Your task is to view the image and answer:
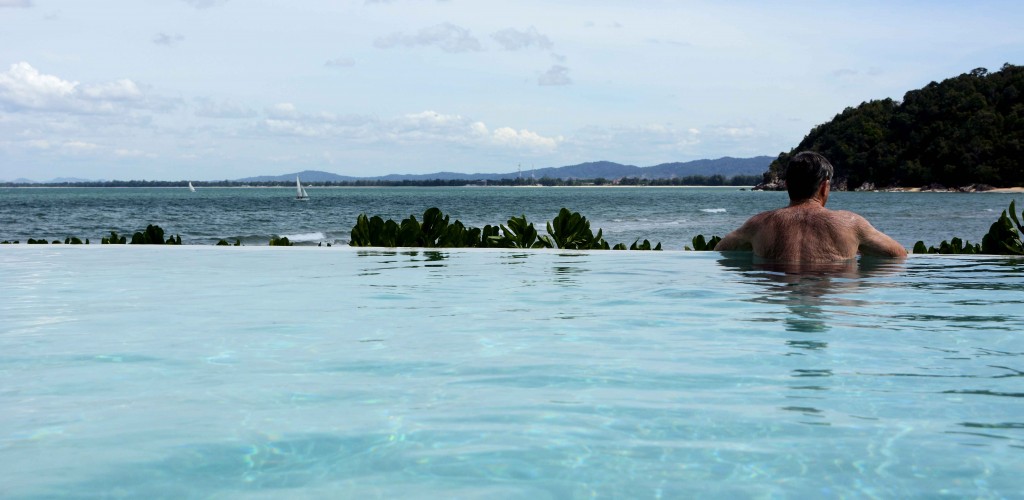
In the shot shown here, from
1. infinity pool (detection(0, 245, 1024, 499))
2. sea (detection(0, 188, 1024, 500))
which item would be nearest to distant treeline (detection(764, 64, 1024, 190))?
sea (detection(0, 188, 1024, 500))

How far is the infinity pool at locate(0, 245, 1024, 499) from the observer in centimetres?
338

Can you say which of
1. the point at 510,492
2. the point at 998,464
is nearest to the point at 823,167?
the point at 998,464

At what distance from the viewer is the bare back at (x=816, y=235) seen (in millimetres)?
8805

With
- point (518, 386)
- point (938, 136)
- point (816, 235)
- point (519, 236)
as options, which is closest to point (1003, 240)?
point (816, 235)

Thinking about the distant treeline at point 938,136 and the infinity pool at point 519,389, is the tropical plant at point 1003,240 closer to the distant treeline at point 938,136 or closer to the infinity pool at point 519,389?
the infinity pool at point 519,389

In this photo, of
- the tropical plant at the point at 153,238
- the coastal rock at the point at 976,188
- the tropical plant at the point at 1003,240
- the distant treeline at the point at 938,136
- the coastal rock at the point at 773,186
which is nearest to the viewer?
the tropical plant at the point at 1003,240

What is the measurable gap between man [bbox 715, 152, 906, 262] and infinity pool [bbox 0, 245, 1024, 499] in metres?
0.28

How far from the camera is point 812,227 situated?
8.84 meters

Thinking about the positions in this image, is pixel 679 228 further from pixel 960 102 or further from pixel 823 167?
pixel 960 102

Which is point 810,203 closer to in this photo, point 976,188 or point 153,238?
point 153,238

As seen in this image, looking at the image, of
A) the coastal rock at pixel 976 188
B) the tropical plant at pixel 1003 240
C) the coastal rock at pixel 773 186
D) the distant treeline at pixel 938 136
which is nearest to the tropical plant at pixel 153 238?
the tropical plant at pixel 1003 240

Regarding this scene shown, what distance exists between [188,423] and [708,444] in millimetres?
2322

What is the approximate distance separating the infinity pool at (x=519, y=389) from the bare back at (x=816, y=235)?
0.86ft

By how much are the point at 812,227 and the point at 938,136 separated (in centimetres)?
12973
